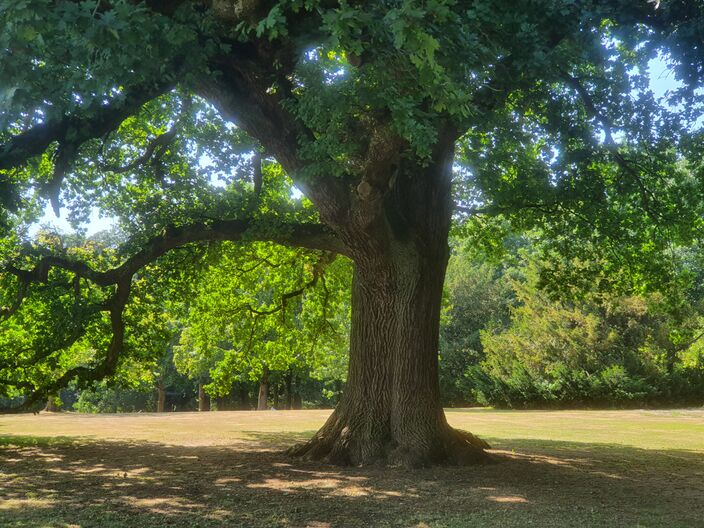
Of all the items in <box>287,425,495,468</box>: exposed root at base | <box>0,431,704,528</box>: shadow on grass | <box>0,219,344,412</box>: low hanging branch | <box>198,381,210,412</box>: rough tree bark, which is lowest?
<box>0,431,704,528</box>: shadow on grass

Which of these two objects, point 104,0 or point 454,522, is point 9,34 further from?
point 454,522

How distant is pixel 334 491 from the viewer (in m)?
8.44

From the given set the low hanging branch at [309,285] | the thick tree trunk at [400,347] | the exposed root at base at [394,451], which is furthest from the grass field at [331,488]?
the low hanging branch at [309,285]

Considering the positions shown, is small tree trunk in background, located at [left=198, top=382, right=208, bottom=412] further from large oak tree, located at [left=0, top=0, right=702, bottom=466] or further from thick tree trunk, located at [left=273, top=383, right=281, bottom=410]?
large oak tree, located at [left=0, top=0, right=702, bottom=466]

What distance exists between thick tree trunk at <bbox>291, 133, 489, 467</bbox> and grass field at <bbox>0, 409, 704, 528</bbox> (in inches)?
23.8

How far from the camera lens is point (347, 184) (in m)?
9.99

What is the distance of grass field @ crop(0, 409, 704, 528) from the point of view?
6812 millimetres

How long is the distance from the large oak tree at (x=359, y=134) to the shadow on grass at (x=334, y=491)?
1.45m

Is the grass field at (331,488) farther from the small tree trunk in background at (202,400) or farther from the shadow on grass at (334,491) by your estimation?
the small tree trunk in background at (202,400)

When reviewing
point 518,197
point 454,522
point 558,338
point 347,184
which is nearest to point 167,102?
point 347,184

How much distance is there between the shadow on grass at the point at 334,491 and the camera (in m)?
6.80

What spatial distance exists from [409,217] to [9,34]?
7235 millimetres

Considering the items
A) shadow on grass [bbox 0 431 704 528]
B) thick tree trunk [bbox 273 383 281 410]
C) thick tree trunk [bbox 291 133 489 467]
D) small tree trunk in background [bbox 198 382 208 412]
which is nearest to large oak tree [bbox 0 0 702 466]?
thick tree trunk [bbox 291 133 489 467]

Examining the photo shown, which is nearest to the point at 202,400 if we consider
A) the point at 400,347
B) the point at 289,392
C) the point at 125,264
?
the point at 289,392
